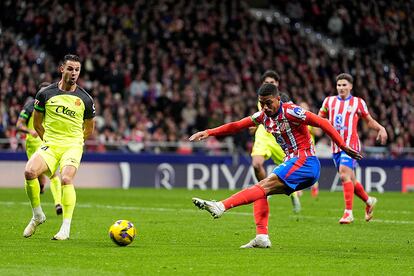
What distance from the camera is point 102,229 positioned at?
13.8m

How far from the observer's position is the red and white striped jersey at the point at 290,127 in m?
11.2

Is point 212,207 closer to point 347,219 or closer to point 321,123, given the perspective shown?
point 321,123

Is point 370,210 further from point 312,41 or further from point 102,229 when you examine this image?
point 312,41

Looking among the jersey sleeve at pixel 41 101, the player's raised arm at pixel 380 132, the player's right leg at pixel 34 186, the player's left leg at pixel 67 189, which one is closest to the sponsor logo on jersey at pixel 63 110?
the jersey sleeve at pixel 41 101

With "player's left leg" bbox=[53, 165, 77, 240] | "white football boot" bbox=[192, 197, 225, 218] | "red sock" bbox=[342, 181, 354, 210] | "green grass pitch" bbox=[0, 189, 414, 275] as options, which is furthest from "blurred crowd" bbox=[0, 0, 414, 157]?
"white football boot" bbox=[192, 197, 225, 218]

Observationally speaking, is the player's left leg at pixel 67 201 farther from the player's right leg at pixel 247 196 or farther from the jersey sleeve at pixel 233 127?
the player's right leg at pixel 247 196

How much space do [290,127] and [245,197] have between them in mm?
1013

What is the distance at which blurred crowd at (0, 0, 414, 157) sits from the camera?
2992 cm

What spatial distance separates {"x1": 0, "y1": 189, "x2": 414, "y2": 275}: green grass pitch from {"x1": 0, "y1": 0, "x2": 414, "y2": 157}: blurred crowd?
32.1 ft

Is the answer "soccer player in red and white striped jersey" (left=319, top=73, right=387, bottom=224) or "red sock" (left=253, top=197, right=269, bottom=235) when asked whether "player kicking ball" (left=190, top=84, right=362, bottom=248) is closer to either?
"red sock" (left=253, top=197, right=269, bottom=235)

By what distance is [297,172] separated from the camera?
1138cm

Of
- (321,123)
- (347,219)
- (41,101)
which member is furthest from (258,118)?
(347,219)

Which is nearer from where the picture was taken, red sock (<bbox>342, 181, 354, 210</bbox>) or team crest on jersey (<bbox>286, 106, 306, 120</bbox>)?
team crest on jersey (<bbox>286, 106, 306, 120</bbox>)

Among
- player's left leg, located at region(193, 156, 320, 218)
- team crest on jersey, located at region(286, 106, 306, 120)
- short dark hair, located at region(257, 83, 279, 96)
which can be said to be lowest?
player's left leg, located at region(193, 156, 320, 218)
